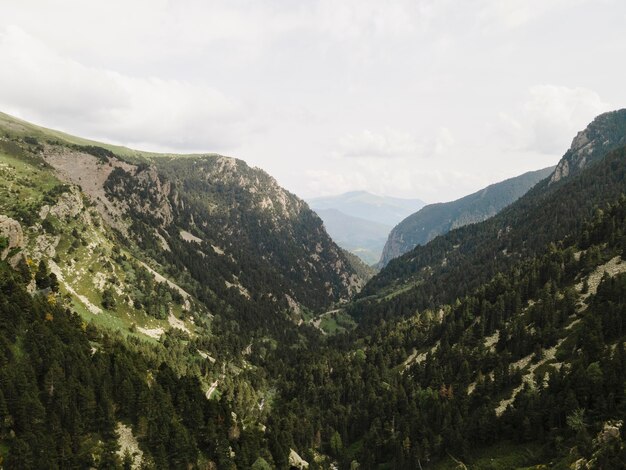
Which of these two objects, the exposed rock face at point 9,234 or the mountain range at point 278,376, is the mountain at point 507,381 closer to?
the mountain range at point 278,376

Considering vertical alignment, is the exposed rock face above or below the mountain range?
above

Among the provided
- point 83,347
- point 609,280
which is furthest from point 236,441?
point 609,280

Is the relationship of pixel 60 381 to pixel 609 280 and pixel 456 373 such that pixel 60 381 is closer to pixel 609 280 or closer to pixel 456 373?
pixel 456 373

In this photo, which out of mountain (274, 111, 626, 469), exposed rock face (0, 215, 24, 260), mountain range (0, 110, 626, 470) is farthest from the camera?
exposed rock face (0, 215, 24, 260)

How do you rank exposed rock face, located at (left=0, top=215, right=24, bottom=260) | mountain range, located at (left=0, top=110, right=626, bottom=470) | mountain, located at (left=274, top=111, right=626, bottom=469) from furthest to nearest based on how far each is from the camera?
1. exposed rock face, located at (left=0, top=215, right=24, bottom=260)
2. mountain, located at (left=274, top=111, right=626, bottom=469)
3. mountain range, located at (left=0, top=110, right=626, bottom=470)

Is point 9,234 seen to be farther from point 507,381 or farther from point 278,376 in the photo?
point 507,381

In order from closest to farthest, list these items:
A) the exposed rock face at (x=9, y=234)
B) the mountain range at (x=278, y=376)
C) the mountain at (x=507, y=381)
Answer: the mountain range at (x=278, y=376), the mountain at (x=507, y=381), the exposed rock face at (x=9, y=234)

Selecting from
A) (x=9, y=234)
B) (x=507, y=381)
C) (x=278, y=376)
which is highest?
(x=9, y=234)

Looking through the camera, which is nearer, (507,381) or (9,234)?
(9,234)

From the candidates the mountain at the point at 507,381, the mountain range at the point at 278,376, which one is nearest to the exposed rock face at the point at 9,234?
the mountain range at the point at 278,376

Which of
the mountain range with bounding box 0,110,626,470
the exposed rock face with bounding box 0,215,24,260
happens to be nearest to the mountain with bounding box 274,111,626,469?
the mountain range with bounding box 0,110,626,470

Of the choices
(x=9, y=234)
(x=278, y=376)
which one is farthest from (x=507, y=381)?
(x=9, y=234)

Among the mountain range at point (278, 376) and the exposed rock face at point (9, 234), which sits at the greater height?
the exposed rock face at point (9, 234)

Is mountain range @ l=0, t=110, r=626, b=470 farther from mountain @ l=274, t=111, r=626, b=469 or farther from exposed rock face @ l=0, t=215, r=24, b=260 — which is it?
exposed rock face @ l=0, t=215, r=24, b=260
